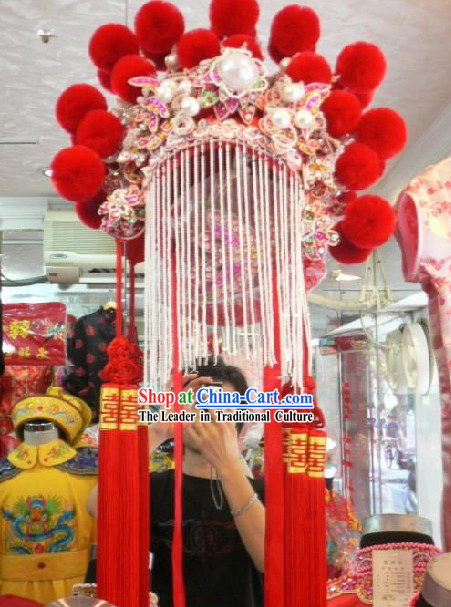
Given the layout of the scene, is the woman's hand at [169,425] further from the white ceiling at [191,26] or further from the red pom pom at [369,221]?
the white ceiling at [191,26]

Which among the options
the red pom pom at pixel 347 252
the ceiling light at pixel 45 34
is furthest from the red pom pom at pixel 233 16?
the ceiling light at pixel 45 34

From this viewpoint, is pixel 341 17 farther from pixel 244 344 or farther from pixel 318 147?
pixel 244 344

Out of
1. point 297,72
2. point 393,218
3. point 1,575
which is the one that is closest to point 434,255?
point 393,218

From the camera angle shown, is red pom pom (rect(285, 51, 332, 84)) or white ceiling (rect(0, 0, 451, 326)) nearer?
red pom pom (rect(285, 51, 332, 84))

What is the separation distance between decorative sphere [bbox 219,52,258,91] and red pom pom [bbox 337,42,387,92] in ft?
0.57

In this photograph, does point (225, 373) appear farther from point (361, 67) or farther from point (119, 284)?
point (361, 67)

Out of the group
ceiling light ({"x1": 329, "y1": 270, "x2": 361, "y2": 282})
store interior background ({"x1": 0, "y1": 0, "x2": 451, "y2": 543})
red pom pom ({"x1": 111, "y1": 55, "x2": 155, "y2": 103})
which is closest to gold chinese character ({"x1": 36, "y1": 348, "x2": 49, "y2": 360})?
store interior background ({"x1": 0, "y1": 0, "x2": 451, "y2": 543})

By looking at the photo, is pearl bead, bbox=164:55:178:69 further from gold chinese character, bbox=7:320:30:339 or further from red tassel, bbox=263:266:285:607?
gold chinese character, bbox=7:320:30:339

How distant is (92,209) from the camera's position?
3.31 ft

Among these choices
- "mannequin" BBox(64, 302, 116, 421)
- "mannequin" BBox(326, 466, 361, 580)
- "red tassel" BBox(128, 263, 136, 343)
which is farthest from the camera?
"mannequin" BBox(64, 302, 116, 421)

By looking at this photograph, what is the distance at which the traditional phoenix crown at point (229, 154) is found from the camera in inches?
35.2

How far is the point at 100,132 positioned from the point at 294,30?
0.35 metres

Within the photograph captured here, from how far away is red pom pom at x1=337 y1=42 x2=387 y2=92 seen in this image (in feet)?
3.08

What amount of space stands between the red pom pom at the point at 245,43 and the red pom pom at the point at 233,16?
28 mm
